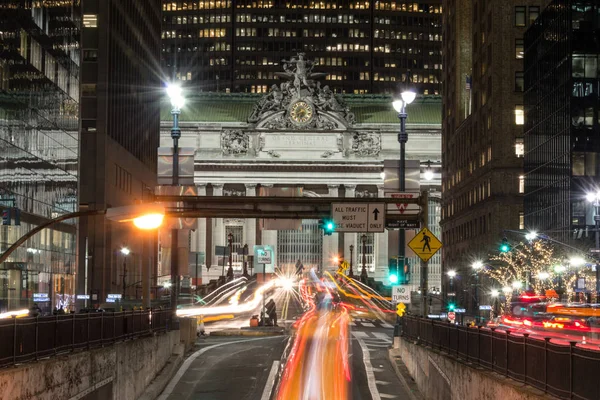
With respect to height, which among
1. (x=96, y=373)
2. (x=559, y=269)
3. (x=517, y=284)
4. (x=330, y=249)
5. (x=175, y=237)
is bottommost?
Result: (x=96, y=373)

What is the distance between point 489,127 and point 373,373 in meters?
70.2

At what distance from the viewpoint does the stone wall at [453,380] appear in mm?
21812

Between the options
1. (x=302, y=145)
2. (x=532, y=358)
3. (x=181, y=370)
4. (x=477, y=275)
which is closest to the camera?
(x=532, y=358)

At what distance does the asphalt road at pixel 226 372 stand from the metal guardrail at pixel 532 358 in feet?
22.5

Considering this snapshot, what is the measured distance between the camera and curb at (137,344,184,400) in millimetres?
34438

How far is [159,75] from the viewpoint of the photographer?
5364 inches

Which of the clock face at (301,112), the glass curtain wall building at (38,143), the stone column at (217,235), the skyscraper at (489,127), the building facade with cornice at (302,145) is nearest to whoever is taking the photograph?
the glass curtain wall building at (38,143)

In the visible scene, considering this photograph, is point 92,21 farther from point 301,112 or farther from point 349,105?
point 349,105

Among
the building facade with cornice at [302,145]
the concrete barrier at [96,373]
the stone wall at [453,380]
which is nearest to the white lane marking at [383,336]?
the stone wall at [453,380]

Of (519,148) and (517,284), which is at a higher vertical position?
(519,148)

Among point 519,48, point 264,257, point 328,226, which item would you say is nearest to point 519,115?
point 519,48

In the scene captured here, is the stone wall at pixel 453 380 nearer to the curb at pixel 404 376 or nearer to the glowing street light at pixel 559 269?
the curb at pixel 404 376

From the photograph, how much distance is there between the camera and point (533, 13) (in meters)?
105

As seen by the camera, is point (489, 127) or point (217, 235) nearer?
point (489, 127)
